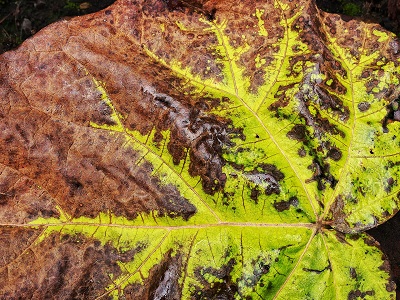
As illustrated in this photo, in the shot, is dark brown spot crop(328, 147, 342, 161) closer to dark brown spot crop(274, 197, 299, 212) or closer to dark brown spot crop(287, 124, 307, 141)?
dark brown spot crop(287, 124, 307, 141)

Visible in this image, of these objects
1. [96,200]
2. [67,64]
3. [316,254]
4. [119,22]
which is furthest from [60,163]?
[316,254]

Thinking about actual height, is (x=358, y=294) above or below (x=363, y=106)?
below

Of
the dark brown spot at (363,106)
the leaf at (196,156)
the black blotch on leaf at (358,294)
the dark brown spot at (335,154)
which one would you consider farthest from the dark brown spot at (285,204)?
the dark brown spot at (363,106)

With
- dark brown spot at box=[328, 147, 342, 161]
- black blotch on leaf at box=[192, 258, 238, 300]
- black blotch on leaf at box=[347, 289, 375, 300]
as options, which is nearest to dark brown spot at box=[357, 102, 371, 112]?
dark brown spot at box=[328, 147, 342, 161]

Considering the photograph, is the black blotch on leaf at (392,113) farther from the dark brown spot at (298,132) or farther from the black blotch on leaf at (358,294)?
the black blotch on leaf at (358,294)

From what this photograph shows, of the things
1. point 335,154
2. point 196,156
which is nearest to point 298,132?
point 335,154

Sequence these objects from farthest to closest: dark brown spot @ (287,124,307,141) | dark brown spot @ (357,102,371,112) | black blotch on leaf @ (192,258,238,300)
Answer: dark brown spot @ (357,102,371,112)
dark brown spot @ (287,124,307,141)
black blotch on leaf @ (192,258,238,300)

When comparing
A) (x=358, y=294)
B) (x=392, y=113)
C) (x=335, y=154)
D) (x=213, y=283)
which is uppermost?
(x=392, y=113)

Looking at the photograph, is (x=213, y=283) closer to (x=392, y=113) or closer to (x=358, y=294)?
(x=358, y=294)
